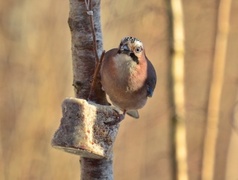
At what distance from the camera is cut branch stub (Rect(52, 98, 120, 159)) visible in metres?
1.33

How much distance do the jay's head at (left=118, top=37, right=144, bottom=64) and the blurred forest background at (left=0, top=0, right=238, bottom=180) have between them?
1360 mm

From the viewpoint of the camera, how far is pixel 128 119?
3959 millimetres

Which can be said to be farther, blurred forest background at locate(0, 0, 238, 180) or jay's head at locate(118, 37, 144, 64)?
blurred forest background at locate(0, 0, 238, 180)

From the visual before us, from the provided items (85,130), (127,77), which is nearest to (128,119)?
(127,77)

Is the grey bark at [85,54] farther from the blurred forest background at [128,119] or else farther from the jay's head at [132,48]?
the blurred forest background at [128,119]

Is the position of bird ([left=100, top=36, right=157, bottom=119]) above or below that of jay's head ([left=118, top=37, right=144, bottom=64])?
below

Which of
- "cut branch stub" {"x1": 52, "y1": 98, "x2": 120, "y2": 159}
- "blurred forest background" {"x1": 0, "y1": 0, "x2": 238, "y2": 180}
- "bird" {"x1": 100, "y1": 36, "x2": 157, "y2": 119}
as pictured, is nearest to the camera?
"cut branch stub" {"x1": 52, "y1": 98, "x2": 120, "y2": 159}

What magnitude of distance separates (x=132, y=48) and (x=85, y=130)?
22 centimetres

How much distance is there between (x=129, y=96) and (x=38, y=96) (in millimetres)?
2094

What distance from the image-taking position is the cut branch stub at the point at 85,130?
133 centimetres

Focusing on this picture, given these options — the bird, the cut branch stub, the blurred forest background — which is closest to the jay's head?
the bird

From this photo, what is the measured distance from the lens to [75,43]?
144 centimetres

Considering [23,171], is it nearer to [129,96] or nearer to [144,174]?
[144,174]

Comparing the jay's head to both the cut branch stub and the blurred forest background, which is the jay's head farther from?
the blurred forest background
